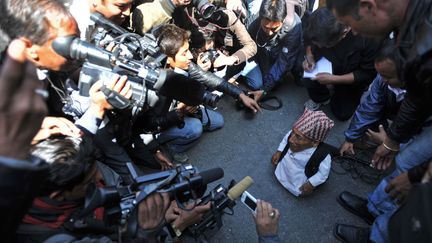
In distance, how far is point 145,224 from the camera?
61.7 inches

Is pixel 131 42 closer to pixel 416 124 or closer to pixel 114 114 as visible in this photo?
pixel 114 114

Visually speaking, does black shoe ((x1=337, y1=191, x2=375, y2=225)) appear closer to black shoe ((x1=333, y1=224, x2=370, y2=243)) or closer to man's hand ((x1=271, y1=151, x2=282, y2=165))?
black shoe ((x1=333, y1=224, x2=370, y2=243))

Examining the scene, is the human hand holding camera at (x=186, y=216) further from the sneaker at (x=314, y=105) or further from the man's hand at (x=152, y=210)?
the sneaker at (x=314, y=105)

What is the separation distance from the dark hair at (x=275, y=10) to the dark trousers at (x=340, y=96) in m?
0.74

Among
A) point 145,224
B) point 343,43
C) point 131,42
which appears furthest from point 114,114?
point 343,43

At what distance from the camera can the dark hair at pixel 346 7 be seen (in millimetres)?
1802

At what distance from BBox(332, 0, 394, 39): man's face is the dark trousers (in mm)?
1852

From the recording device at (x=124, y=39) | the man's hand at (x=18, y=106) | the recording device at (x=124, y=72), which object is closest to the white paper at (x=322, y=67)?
the recording device at (x=124, y=72)

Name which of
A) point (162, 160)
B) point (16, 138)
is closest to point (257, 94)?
point (162, 160)

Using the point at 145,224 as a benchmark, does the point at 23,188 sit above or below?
above

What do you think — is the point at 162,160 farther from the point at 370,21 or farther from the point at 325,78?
the point at 370,21

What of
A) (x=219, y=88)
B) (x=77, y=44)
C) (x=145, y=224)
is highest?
(x=77, y=44)

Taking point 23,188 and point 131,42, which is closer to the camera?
point 23,188

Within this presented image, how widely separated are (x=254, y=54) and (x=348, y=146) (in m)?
1.42
